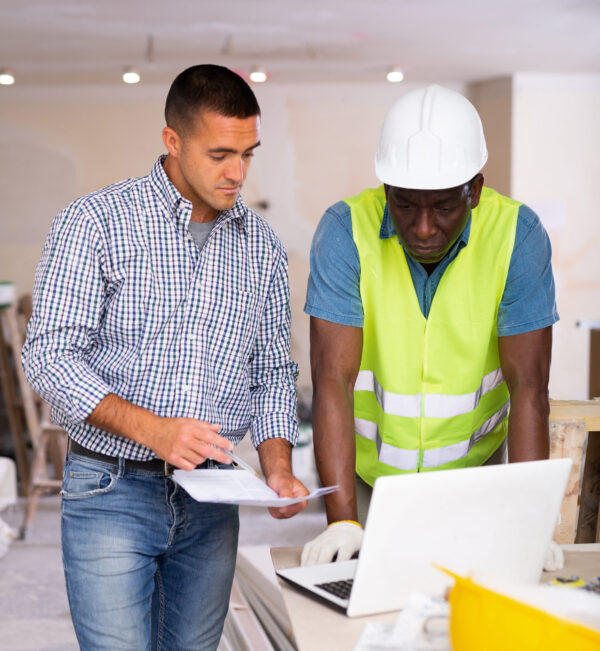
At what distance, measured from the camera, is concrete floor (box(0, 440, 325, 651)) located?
331cm

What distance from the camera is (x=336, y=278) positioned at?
1666 millimetres

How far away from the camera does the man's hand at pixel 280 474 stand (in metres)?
1.55

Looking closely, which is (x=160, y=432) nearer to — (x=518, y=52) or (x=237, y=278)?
(x=237, y=278)

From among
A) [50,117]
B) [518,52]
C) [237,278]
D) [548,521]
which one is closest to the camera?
[548,521]

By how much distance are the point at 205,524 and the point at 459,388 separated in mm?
579

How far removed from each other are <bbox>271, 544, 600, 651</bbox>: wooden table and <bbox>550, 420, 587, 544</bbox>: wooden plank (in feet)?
1.36

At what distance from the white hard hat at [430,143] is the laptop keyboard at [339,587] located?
0.69 meters

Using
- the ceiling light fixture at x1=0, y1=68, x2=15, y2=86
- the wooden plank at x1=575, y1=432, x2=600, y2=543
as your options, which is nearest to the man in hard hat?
the wooden plank at x1=575, y1=432, x2=600, y2=543

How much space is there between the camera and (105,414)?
4.79ft

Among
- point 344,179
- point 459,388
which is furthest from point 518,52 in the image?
point 459,388

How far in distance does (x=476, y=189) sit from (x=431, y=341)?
0.31 m

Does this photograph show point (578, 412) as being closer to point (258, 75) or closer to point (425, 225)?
point (425, 225)

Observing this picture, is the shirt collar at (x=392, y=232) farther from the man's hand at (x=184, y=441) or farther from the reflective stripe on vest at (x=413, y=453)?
the man's hand at (x=184, y=441)

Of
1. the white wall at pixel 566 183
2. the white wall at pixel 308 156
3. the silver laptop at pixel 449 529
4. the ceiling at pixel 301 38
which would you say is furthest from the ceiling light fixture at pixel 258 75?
the silver laptop at pixel 449 529
